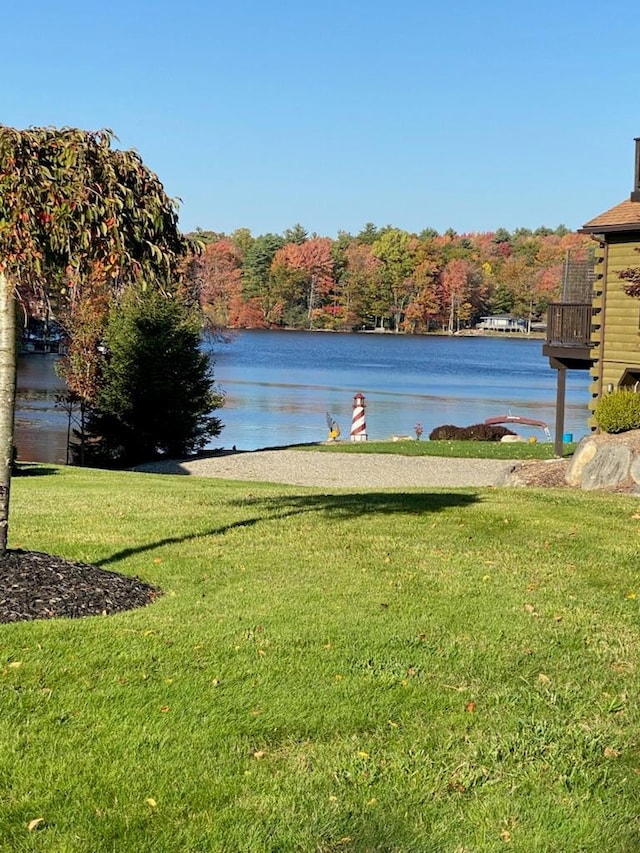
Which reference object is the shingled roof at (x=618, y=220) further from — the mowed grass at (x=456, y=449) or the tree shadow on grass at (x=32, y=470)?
the tree shadow on grass at (x=32, y=470)

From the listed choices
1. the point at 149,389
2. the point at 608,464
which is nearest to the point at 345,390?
the point at 149,389

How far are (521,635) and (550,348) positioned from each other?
18.7 meters

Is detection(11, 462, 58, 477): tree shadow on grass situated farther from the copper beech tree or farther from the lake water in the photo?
the copper beech tree

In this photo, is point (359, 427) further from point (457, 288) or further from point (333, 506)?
point (457, 288)

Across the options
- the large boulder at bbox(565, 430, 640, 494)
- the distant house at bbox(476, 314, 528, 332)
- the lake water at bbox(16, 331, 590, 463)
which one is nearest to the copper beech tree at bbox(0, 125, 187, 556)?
the large boulder at bbox(565, 430, 640, 494)

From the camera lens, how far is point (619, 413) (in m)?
17.1

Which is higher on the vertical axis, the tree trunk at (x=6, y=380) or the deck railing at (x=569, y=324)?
the deck railing at (x=569, y=324)

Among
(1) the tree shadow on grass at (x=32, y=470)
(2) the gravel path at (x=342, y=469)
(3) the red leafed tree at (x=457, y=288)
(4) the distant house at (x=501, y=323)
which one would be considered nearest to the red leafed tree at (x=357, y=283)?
(3) the red leafed tree at (x=457, y=288)

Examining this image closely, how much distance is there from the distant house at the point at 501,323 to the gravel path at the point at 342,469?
10355 centimetres

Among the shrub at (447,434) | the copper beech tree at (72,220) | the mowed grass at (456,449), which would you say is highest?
the copper beech tree at (72,220)

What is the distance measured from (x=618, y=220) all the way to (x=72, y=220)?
17.8m

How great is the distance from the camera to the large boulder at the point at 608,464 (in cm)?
1552

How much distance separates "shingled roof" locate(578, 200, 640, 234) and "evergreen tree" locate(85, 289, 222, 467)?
1036 cm

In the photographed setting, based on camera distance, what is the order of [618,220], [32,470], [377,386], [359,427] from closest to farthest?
[32,470]
[618,220]
[359,427]
[377,386]
